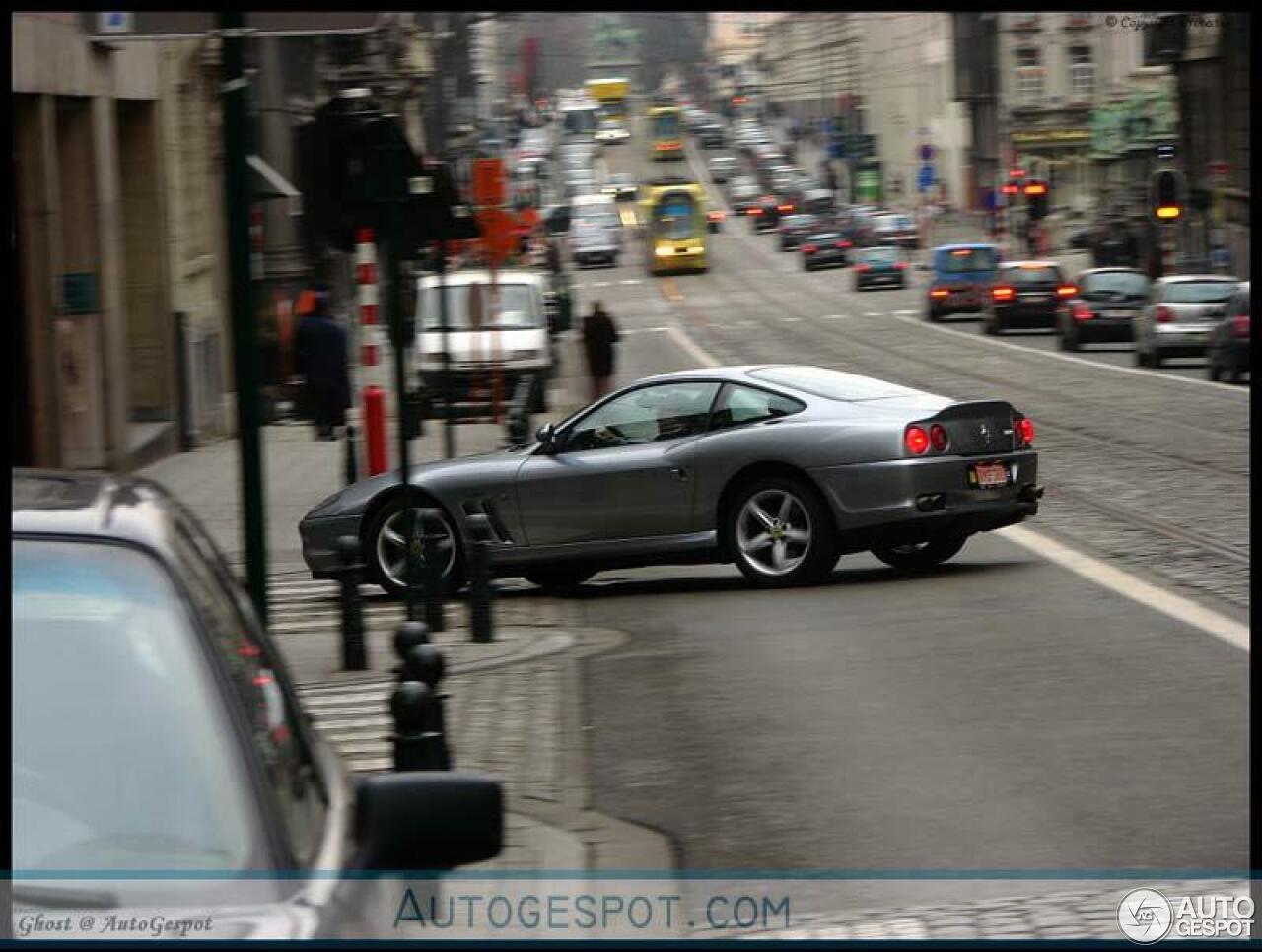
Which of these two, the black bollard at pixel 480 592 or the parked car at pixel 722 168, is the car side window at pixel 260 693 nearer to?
the black bollard at pixel 480 592

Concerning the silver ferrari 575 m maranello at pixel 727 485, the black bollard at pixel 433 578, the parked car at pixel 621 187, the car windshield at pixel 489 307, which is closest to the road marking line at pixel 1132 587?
the silver ferrari 575 m maranello at pixel 727 485

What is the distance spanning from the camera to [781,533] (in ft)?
49.1

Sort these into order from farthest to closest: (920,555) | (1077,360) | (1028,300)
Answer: (1028,300)
(1077,360)
(920,555)

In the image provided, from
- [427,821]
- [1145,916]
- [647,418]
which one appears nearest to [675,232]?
[647,418]

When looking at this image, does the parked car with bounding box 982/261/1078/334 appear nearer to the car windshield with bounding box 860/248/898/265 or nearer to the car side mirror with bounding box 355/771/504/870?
the car windshield with bounding box 860/248/898/265

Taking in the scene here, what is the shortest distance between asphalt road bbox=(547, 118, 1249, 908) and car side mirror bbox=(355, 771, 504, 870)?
10.9ft

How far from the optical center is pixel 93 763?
11.0 feet

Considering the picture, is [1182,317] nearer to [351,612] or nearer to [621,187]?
[351,612]

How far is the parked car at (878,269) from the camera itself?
3054 inches

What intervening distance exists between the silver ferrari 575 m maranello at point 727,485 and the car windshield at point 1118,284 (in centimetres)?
3195

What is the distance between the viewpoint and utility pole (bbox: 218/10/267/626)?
30.5 feet

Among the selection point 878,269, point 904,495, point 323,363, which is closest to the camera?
point 904,495

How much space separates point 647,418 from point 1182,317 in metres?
25.9

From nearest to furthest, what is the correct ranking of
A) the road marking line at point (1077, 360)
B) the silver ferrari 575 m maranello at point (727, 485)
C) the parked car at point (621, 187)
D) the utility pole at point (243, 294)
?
1. the utility pole at point (243, 294)
2. the silver ferrari 575 m maranello at point (727, 485)
3. the road marking line at point (1077, 360)
4. the parked car at point (621, 187)
